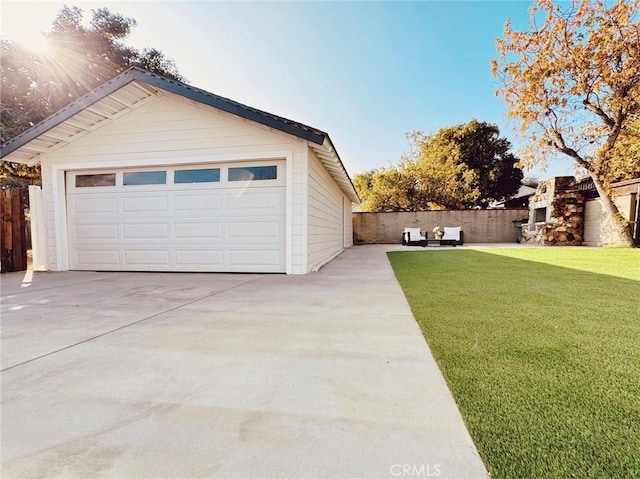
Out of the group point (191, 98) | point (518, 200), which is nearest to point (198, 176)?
point (191, 98)

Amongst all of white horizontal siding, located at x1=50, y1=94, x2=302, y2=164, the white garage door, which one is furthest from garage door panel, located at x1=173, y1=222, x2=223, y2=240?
white horizontal siding, located at x1=50, y1=94, x2=302, y2=164

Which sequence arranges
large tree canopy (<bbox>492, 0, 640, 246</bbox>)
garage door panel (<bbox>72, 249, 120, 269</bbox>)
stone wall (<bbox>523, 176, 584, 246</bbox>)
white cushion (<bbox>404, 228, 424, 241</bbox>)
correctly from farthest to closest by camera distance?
1. white cushion (<bbox>404, 228, 424, 241</bbox>)
2. stone wall (<bbox>523, 176, 584, 246</bbox>)
3. large tree canopy (<bbox>492, 0, 640, 246</bbox>)
4. garage door panel (<bbox>72, 249, 120, 269</bbox>)

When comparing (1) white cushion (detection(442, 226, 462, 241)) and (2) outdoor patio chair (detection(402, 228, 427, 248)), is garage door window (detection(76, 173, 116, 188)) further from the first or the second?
(1) white cushion (detection(442, 226, 462, 241))

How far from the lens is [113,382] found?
165 cm

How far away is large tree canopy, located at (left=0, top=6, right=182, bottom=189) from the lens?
A: 356 inches

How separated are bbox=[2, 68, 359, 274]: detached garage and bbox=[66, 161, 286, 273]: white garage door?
21mm

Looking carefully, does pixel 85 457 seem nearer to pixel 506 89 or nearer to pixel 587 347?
pixel 587 347

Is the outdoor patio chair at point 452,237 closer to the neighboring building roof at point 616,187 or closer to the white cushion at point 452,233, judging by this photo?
the white cushion at point 452,233

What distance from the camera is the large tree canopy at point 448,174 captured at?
1820cm

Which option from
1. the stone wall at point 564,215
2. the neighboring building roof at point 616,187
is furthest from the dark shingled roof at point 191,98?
the stone wall at point 564,215

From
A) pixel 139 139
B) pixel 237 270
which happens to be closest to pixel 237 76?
pixel 139 139

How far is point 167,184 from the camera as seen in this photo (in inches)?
230

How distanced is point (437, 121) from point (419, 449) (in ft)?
76.1

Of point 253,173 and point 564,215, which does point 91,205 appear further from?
point 564,215
